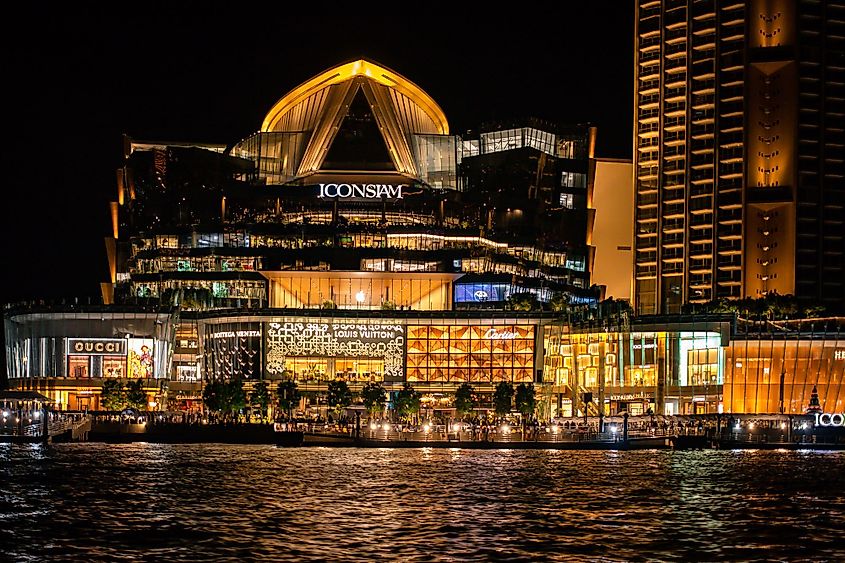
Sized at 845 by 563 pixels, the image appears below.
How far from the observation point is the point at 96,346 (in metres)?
182

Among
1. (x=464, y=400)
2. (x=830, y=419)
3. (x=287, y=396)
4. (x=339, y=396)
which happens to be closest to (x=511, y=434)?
(x=464, y=400)

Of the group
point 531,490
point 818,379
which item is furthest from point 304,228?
point 531,490

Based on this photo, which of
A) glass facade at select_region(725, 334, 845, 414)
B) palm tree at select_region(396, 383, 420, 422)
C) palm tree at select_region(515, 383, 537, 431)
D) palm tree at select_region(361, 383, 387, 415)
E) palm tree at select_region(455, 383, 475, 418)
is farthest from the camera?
palm tree at select_region(455, 383, 475, 418)

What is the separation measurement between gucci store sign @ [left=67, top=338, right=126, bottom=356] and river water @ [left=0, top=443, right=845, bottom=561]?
57260 millimetres

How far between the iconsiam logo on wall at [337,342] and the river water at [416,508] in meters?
58.3

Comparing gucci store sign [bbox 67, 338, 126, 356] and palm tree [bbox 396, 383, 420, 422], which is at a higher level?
gucci store sign [bbox 67, 338, 126, 356]

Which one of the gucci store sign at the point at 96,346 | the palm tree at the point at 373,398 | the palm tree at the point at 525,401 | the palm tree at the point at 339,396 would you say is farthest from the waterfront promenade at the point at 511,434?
the gucci store sign at the point at 96,346

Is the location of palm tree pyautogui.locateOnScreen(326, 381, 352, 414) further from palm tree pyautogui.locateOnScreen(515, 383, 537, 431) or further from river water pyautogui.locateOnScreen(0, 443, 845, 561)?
river water pyautogui.locateOnScreen(0, 443, 845, 561)

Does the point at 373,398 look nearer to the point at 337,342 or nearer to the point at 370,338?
the point at 337,342

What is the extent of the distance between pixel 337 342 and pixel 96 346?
30.3 meters

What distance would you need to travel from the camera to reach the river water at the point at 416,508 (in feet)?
219

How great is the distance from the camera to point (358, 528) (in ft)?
240

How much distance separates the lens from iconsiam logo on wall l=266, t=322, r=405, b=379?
182 m

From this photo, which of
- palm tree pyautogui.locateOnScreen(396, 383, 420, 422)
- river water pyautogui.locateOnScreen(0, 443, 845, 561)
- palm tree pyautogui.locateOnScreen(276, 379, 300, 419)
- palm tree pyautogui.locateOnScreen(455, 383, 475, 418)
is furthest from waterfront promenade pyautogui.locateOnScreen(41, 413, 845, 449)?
river water pyautogui.locateOnScreen(0, 443, 845, 561)
